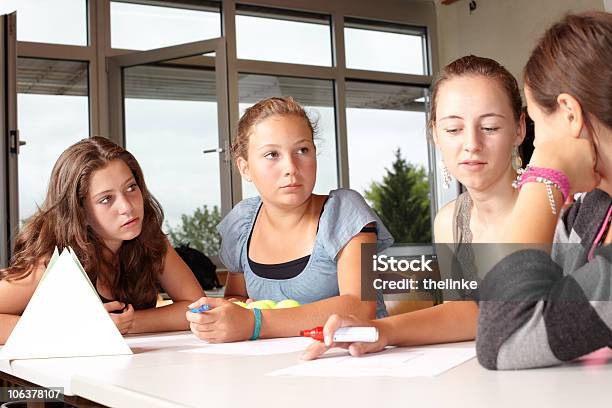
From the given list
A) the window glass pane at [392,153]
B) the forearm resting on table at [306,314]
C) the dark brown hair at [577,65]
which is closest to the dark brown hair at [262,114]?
the forearm resting on table at [306,314]

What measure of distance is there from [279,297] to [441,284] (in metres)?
0.42

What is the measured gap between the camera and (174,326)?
1.85m

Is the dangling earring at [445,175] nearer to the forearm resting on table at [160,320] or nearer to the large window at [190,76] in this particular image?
the forearm resting on table at [160,320]

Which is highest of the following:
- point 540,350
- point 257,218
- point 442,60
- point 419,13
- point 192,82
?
point 419,13

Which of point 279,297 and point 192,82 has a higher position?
point 192,82

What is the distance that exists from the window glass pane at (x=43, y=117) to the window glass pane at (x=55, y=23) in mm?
161

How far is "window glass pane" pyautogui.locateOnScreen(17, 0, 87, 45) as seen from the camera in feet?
16.9

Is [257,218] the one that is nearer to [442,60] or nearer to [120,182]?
[120,182]

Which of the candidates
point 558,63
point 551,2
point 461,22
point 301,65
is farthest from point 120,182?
point 461,22

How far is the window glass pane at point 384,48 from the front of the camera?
641 cm

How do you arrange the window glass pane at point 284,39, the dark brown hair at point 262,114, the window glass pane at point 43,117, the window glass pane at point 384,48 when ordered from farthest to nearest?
1. the window glass pane at point 384,48
2. the window glass pane at point 284,39
3. the window glass pane at point 43,117
4. the dark brown hair at point 262,114

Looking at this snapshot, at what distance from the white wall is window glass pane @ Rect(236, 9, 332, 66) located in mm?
1109

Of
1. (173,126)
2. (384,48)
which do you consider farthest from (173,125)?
(384,48)

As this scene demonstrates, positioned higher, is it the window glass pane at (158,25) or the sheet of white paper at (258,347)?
the window glass pane at (158,25)
